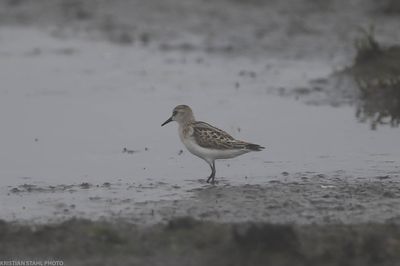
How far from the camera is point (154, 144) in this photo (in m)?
13.4

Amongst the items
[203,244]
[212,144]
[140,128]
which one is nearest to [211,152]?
[212,144]

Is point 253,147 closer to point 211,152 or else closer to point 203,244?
point 211,152

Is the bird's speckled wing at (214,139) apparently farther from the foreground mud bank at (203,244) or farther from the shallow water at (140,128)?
the foreground mud bank at (203,244)

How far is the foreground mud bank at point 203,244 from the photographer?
8.07m

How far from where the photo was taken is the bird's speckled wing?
11.5 meters

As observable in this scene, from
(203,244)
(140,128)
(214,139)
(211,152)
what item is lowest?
(203,244)

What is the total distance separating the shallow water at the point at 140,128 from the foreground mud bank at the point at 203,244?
1.07 metres

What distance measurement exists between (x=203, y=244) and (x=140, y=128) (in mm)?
5968

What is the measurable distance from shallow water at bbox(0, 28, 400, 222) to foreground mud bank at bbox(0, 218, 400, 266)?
3.51 ft

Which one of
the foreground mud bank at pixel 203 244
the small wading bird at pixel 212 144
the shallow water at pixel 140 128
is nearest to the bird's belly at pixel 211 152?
the small wading bird at pixel 212 144

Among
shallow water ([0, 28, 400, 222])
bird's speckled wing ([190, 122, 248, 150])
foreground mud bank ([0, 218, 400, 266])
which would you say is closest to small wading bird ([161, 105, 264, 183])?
bird's speckled wing ([190, 122, 248, 150])

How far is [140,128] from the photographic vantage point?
14.2 meters

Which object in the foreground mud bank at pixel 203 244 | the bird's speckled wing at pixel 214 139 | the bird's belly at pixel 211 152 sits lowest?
the foreground mud bank at pixel 203 244

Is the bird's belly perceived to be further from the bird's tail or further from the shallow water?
the shallow water
